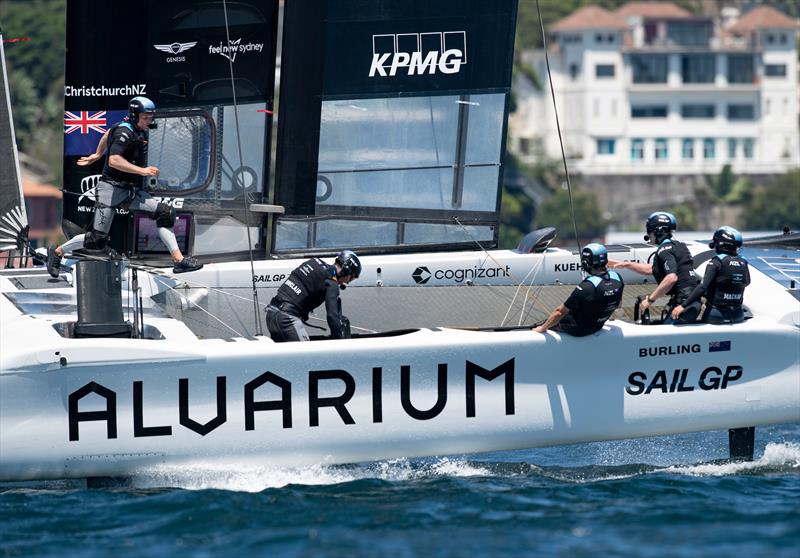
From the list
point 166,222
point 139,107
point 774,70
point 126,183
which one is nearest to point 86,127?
point 126,183

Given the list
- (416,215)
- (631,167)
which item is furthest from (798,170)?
(416,215)

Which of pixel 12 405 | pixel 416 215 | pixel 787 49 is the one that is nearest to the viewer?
pixel 12 405

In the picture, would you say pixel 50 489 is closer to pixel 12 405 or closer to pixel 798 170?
pixel 12 405

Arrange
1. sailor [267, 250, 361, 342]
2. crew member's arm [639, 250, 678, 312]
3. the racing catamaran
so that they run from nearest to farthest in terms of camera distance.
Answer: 1. the racing catamaran
2. sailor [267, 250, 361, 342]
3. crew member's arm [639, 250, 678, 312]

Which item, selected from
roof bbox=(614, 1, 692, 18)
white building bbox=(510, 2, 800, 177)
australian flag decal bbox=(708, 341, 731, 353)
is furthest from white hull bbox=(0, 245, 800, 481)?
roof bbox=(614, 1, 692, 18)

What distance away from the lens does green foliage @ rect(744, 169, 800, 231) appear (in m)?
61.2

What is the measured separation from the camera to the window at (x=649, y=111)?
70.3 meters

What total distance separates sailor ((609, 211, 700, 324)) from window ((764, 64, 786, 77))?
6397 centimetres

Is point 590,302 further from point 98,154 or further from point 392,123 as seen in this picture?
point 98,154

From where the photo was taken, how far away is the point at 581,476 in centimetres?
908

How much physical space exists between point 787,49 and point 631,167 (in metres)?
11.2

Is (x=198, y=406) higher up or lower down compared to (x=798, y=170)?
lower down

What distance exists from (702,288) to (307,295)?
253 centimetres

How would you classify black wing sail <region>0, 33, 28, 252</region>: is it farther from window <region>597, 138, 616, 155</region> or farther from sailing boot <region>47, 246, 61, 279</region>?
window <region>597, 138, 616, 155</region>
